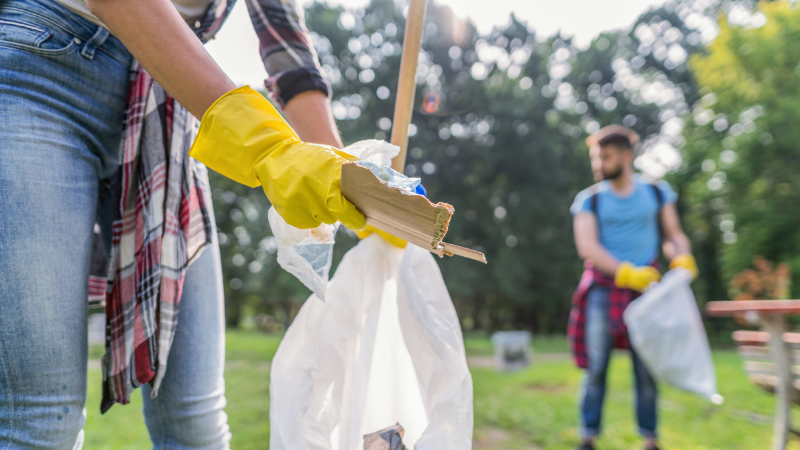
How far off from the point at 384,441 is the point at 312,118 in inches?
25.0

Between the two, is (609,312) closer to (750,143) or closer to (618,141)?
(618,141)

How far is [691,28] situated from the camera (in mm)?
17438

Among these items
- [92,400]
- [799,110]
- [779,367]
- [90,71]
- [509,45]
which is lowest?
[92,400]

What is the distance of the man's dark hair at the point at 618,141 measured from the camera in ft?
9.60

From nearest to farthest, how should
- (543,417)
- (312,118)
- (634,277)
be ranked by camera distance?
(312,118)
(634,277)
(543,417)

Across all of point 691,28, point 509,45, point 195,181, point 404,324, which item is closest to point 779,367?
point 404,324

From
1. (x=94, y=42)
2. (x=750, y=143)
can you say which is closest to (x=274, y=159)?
(x=94, y=42)

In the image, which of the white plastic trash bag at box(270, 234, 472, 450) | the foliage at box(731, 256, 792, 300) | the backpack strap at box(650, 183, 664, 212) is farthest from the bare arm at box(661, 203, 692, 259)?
the foliage at box(731, 256, 792, 300)

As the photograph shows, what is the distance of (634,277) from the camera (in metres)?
2.64

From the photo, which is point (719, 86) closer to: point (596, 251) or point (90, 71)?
point (596, 251)

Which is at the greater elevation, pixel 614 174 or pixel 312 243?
pixel 614 174

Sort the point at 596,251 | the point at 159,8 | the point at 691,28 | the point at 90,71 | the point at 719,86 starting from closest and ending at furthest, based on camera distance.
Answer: the point at 159,8 < the point at 90,71 < the point at 596,251 < the point at 719,86 < the point at 691,28

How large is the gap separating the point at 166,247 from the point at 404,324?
49 centimetres

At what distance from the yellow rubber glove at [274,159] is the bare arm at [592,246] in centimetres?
230
